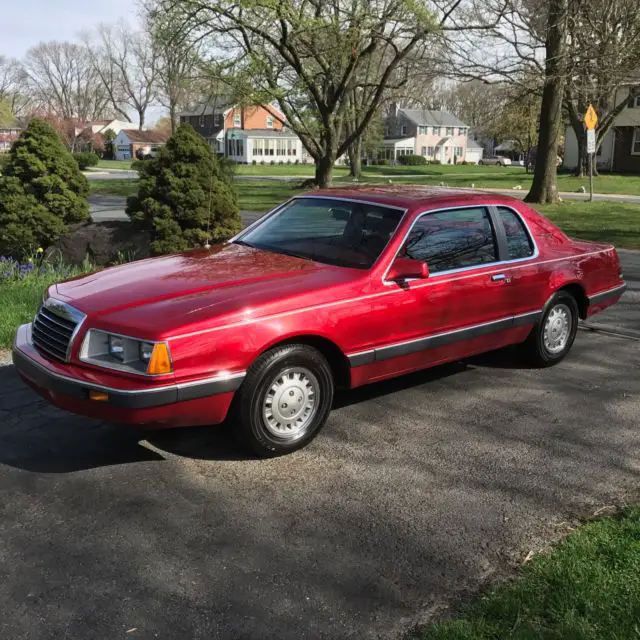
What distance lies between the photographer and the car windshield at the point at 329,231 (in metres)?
4.80

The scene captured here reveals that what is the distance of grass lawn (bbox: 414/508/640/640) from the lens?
2611 millimetres

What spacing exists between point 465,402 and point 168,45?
17.7 meters

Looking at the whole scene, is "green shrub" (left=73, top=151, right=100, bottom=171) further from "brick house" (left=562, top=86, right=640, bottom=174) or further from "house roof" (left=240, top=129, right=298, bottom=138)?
"brick house" (left=562, top=86, right=640, bottom=174)

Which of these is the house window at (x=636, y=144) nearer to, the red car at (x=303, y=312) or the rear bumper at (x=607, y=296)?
the rear bumper at (x=607, y=296)

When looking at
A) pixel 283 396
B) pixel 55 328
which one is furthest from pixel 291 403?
pixel 55 328

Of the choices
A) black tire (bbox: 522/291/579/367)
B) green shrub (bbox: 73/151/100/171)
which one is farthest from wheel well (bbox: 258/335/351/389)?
green shrub (bbox: 73/151/100/171)

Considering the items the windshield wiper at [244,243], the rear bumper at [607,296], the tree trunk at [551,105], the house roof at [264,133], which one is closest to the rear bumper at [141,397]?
the windshield wiper at [244,243]

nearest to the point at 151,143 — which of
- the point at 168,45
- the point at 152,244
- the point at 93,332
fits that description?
the point at 168,45

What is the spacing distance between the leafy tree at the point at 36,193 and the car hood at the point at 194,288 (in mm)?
6223

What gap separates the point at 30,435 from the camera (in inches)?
178

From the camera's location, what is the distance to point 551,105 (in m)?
20.5

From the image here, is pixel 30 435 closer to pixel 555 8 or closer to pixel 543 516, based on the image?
pixel 543 516

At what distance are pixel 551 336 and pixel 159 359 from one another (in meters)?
3.76

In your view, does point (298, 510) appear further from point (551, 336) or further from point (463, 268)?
point (551, 336)
